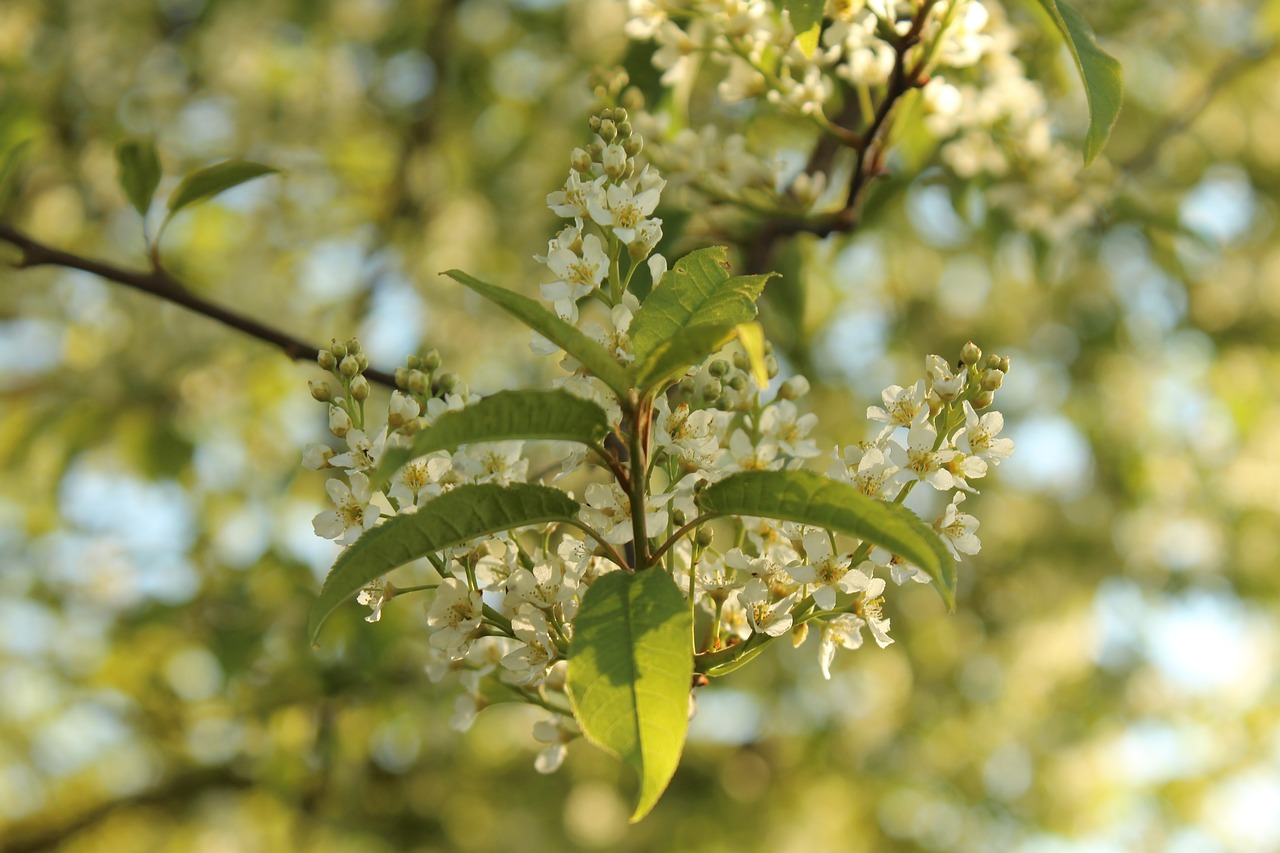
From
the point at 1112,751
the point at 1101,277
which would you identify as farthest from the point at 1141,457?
the point at 1112,751

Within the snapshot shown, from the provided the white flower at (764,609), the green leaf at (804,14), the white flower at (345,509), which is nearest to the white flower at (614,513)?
the white flower at (764,609)

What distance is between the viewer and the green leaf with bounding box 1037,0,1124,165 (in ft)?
3.66

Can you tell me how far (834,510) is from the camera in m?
0.85

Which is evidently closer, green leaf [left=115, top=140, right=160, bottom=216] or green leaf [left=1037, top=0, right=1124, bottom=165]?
green leaf [left=1037, top=0, right=1124, bottom=165]

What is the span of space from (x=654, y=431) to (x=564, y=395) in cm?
16

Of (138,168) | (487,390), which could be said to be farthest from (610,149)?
Result: (487,390)

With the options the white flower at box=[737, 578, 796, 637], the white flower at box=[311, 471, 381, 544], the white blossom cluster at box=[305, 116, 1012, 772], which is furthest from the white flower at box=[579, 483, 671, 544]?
the white flower at box=[311, 471, 381, 544]

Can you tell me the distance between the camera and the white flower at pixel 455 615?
98cm

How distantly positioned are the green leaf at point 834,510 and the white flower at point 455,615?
24 centimetres

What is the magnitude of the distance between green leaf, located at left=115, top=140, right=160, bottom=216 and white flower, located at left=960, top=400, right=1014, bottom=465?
1285 millimetres

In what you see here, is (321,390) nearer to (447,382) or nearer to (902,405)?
(447,382)

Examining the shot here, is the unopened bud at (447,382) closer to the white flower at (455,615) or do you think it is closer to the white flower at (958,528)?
the white flower at (455,615)

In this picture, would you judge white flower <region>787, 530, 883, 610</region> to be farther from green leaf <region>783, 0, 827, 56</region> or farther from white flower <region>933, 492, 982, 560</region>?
green leaf <region>783, 0, 827, 56</region>

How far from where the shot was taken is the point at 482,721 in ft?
17.7
